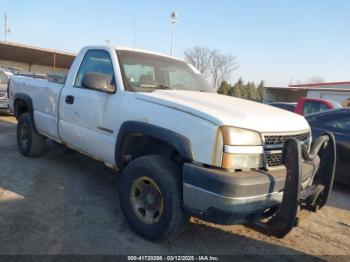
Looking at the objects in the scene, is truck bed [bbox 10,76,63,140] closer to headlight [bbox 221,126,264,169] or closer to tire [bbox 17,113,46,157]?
tire [bbox 17,113,46,157]

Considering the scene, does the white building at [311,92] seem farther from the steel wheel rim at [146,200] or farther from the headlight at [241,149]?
the steel wheel rim at [146,200]

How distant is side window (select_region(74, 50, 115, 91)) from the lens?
13.1 feet

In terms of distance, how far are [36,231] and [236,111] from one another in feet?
7.49

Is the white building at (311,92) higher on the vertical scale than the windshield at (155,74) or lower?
lower

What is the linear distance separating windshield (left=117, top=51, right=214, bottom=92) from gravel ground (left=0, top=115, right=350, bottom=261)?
5.03 feet

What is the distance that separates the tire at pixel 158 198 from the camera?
2961 millimetres

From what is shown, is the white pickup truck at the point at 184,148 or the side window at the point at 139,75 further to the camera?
the side window at the point at 139,75

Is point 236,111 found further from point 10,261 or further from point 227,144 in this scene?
point 10,261

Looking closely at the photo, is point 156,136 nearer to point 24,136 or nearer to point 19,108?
point 24,136

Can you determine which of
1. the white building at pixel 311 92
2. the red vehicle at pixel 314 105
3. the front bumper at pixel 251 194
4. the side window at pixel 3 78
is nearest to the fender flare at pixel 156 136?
the front bumper at pixel 251 194

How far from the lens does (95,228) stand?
11.4ft

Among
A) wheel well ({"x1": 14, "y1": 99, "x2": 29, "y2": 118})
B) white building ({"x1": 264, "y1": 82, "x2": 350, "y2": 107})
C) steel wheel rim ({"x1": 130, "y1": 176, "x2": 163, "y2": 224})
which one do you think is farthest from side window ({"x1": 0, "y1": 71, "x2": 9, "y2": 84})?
white building ({"x1": 264, "y1": 82, "x2": 350, "y2": 107})

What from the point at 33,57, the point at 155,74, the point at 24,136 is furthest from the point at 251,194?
the point at 33,57

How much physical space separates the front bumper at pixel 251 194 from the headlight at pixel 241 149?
8 cm
